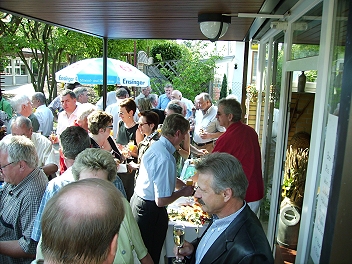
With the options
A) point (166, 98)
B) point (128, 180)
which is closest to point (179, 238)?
point (128, 180)

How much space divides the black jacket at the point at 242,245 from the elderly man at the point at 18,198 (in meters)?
1.20

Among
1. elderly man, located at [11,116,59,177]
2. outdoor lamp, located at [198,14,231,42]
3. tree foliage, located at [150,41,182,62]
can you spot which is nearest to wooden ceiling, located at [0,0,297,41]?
outdoor lamp, located at [198,14,231,42]

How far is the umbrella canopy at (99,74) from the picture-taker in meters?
9.26

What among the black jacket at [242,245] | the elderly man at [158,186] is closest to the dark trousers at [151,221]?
the elderly man at [158,186]

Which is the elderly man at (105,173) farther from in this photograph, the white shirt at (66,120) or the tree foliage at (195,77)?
the tree foliage at (195,77)

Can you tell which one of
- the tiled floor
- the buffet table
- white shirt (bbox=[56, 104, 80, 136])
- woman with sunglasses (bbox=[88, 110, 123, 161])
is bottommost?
the tiled floor

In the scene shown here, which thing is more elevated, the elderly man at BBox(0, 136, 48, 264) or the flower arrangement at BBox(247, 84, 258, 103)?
the flower arrangement at BBox(247, 84, 258, 103)

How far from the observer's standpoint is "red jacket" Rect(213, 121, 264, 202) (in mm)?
3434

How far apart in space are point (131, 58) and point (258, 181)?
872 inches

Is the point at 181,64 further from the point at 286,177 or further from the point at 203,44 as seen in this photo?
the point at 286,177

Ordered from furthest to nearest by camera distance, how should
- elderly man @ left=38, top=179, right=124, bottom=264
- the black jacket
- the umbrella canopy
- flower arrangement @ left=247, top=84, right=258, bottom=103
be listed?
the umbrella canopy
flower arrangement @ left=247, top=84, right=258, bottom=103
the black jacket
elderly man @ left=38, top=179, right=124, bottom=264

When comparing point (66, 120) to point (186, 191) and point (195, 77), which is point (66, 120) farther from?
point (195, 77)

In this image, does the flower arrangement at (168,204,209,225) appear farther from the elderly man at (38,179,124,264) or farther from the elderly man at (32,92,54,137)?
the elderly man at (32,92,54,137)

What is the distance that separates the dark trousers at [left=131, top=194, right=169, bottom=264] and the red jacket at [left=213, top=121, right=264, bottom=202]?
1003 mm
